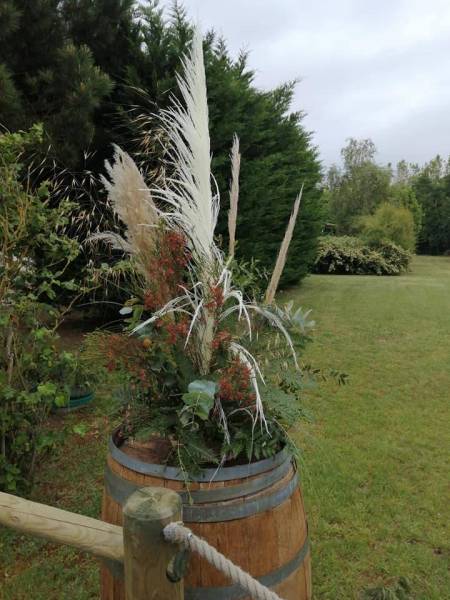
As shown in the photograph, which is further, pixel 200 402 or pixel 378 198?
pixel 378 198

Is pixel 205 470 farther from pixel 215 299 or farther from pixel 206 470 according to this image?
pixel 215 299

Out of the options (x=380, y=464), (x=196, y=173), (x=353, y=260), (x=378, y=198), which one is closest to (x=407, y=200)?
(x=378, y=198)

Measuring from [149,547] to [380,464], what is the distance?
A: 2712 mm

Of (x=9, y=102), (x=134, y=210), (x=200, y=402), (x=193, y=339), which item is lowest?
(x=200, y=402)

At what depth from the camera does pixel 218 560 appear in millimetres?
1039

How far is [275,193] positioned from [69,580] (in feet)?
21.0

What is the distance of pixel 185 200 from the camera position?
4.98ft

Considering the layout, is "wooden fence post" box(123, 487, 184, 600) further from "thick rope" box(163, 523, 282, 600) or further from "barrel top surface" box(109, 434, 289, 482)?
"barrel top surface" box(109, 434, 289, 482)

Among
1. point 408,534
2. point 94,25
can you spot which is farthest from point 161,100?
point 408,534

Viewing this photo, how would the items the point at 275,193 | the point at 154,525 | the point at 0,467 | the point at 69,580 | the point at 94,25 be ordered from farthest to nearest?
the point at 275,193, the point at 94,25, the point at 0,467, the point at 69,580, the point at 154,525

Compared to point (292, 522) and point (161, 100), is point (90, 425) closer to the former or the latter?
point (292, 522)

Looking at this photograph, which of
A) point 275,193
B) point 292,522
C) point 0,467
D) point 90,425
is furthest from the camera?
point 275,193

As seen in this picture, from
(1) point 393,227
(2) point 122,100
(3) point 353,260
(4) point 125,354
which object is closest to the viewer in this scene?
(4) point 125,354

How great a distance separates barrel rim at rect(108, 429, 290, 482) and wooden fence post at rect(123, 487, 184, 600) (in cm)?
21
